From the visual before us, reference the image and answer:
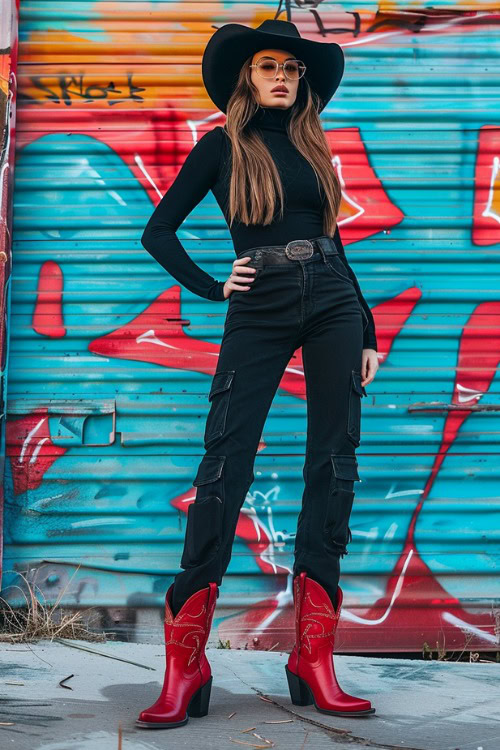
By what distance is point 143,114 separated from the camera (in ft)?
12.5

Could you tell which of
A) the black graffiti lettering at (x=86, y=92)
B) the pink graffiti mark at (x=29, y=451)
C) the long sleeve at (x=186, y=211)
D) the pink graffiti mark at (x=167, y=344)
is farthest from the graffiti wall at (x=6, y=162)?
the long sleeve at (x=186, y=211)

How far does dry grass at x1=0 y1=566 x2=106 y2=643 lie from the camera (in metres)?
3.49

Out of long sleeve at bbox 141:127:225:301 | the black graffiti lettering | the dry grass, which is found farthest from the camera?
the black graffiti lettering

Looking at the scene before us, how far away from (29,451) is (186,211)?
1.55 meters

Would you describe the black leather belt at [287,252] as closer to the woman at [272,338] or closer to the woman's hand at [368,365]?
the woman at [272,338]

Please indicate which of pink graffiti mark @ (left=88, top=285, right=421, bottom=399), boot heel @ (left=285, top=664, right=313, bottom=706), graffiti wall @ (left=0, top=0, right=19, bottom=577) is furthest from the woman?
graffiti wall @ (left=0, top=0, right=19, bottom=577)

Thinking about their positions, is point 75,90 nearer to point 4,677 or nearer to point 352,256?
point 352,256

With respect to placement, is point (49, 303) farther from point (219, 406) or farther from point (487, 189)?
point (487, 189)

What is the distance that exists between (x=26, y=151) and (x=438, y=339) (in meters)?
2.09

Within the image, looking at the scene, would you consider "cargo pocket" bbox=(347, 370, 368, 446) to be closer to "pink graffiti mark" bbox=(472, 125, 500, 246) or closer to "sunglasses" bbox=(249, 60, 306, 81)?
"sunglasses" bbox=(249, 60, 306, 81)

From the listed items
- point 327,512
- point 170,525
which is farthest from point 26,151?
point 327,512

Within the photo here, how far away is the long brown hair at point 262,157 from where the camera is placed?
2543 mm

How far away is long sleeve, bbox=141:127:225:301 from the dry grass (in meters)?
1.65

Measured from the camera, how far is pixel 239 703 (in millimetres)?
2572
